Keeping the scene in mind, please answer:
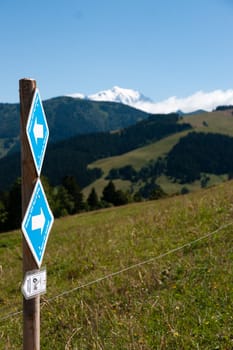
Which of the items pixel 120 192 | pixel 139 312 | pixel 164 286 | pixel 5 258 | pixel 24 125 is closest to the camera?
pixel 24 125

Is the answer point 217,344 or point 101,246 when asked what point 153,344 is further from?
point 101,246

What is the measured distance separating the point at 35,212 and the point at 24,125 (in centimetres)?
84

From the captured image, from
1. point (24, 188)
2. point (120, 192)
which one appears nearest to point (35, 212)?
point (24, 188)

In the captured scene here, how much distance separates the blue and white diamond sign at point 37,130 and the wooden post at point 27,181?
43 millimetres

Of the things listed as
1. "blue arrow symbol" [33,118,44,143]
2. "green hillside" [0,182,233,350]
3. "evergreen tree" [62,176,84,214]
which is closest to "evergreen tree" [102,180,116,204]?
"evergreen tree" [62,176,84,214]

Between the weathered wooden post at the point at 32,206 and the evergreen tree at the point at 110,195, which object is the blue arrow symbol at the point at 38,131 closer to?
the weathered wooden post at the point at 32,206

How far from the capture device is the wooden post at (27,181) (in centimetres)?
407

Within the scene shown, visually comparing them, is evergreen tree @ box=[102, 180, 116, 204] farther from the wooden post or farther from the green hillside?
the wooden post

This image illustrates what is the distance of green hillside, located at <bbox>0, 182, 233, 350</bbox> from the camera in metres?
6.26

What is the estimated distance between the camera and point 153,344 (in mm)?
6086

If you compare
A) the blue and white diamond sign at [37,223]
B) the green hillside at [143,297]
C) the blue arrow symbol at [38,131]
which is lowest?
the green hillside at [143,297]

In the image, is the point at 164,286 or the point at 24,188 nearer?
the point at 24,188

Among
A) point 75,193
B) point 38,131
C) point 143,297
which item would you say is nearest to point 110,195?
point 75,193

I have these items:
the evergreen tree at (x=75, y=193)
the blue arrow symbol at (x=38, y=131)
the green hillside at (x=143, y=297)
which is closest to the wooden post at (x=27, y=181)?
the blue arrow symbol at (x=38, y=131)
